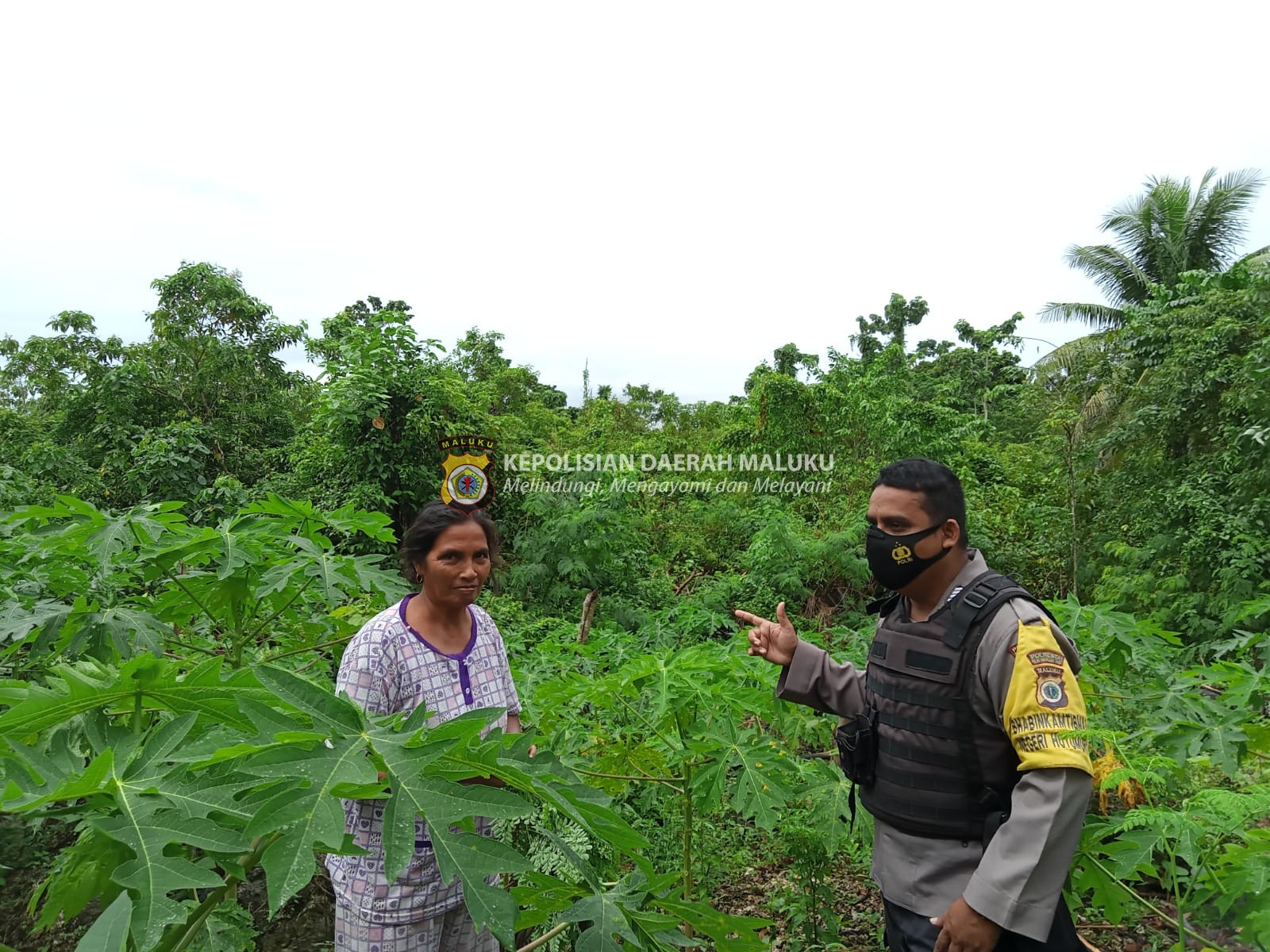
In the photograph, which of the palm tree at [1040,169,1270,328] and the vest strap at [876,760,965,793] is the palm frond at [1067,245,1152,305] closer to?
the palm tree at [1040,169,1270,328]

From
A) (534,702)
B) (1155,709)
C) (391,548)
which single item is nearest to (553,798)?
(534,702)

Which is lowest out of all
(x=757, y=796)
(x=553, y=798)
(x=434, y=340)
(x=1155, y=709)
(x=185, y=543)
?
(x=757, y=796)

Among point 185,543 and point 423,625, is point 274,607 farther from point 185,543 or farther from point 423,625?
point 423,625

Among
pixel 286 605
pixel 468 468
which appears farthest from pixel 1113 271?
pixel 286 605

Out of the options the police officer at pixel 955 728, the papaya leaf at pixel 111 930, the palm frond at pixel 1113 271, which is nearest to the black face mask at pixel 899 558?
the police officer at pixel 955 728

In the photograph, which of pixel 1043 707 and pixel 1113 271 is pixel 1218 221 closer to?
pixel 1113 271

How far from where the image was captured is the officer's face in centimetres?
171

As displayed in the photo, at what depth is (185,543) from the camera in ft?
6.67

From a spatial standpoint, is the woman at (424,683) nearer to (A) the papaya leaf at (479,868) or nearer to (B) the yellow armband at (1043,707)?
(A) the papaya leaf at (479,868)

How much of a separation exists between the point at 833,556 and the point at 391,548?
4650 mm

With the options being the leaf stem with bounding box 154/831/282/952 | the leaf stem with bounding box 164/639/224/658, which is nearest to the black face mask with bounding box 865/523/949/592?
the leaf stem with bounding box 154/831/282/952

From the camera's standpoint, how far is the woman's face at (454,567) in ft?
6.45

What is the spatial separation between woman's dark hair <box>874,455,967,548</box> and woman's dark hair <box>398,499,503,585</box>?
1.09m

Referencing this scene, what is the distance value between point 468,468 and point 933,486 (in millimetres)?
6341
